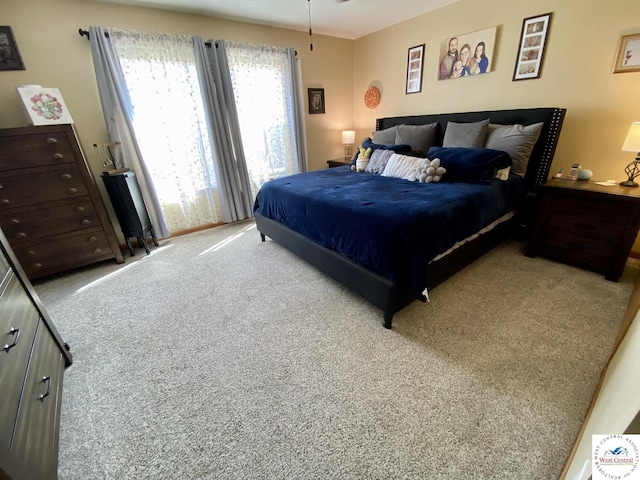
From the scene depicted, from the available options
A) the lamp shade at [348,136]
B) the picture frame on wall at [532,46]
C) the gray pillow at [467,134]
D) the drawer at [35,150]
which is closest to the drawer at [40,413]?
the drawer at [35,150]

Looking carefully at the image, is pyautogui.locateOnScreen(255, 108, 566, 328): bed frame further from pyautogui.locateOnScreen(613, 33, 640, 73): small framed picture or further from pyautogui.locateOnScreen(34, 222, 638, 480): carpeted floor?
pyautogui.locateOnScreen(613, 33, 640, 73): small framed picture

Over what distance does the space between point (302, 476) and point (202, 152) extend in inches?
134

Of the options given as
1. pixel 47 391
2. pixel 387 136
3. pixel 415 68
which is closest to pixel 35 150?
pixel 47 391

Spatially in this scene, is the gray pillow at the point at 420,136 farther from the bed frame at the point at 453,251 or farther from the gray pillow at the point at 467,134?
the gray pillow at the point at 467,134

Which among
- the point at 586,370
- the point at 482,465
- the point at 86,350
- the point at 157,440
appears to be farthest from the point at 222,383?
the point at 586,370

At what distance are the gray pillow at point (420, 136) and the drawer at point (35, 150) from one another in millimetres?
3514

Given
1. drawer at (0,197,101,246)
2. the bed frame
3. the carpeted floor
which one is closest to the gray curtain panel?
drawer at (0,197,101,246)

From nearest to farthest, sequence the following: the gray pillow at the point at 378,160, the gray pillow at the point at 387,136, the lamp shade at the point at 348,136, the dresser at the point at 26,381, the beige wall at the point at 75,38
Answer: the dresser at the point at 26,381 < the beige wall at the point at 75,38 < the gray pillow at the point at 378,160 < the gray pillow at the point at 387,136 < the lamp shade at the point at 348,136

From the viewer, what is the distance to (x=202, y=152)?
11.1 feet

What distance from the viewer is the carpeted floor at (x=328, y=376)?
1099 mm

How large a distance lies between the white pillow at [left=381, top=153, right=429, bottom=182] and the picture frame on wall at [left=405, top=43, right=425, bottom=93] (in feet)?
4.72

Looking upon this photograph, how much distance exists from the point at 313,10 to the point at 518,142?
2667mm

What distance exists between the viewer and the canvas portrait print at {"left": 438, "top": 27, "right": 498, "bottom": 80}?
2.89 meters

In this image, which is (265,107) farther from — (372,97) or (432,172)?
(432,172)
